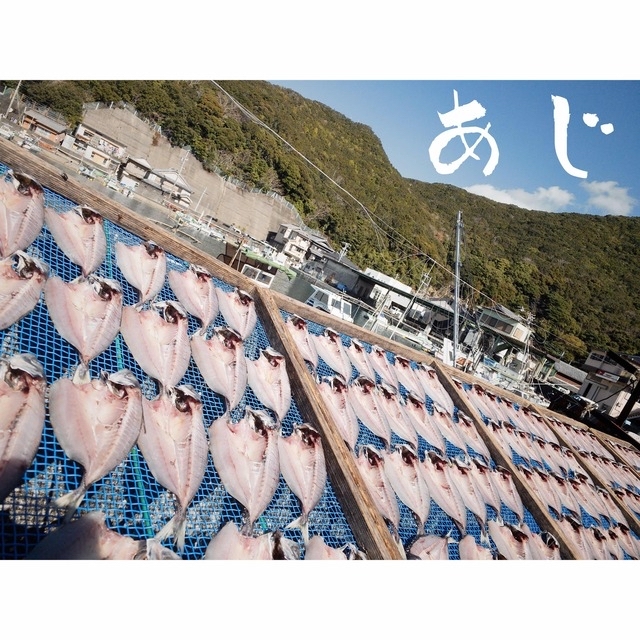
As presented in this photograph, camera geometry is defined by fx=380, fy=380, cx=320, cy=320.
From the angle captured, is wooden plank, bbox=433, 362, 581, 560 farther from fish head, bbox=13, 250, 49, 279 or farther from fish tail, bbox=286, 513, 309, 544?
fish head, bbox=13, 250, 49, 279

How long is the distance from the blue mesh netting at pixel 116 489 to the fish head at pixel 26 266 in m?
0.10

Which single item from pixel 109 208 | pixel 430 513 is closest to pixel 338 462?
pixel 430 513

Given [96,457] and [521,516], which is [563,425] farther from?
[96,457]

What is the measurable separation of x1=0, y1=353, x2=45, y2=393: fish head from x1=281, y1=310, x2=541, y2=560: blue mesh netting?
4.47ft

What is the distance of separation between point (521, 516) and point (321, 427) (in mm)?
1672

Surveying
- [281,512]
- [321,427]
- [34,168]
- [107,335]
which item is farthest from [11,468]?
[34,168]

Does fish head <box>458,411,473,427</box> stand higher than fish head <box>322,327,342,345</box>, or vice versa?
fish head <box>322,327,342,345</box>

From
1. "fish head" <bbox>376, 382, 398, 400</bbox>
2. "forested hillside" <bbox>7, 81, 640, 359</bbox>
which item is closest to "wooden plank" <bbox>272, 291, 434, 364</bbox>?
"fish head" <bbox>376, 382, 398, 400</bbox>

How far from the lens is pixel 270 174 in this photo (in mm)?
52625

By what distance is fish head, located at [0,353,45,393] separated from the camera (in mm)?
1110

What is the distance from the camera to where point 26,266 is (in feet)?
4.60

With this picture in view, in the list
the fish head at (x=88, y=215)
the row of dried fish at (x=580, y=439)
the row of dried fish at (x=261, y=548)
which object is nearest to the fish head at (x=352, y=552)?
the row of dried fish at (x=261, y=548)

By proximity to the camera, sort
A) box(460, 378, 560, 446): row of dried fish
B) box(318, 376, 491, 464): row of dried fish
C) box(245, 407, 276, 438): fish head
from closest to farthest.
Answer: box(245, 407, 276, 438): fish head → box(318, 376, 491, 464): row of dried fish → box(460, 378, 560, 446): row of dried fish

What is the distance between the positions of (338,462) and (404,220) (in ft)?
207
